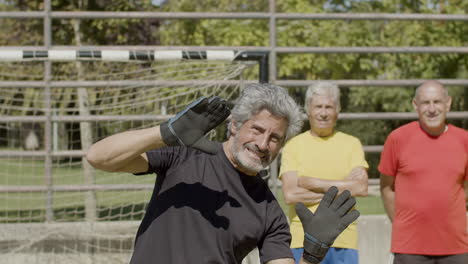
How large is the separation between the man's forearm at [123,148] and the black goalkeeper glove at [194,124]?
5cm

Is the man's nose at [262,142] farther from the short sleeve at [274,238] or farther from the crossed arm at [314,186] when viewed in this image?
the crossed arm at [314,186]

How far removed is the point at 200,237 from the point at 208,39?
1215 cm

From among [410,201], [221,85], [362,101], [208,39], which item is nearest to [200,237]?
[410,201]

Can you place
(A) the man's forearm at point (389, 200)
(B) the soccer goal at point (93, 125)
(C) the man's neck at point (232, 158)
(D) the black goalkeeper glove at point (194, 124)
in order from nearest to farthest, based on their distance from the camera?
(D) the black goalkeeper glove at point (194, 124) < (C) the man's neck at point (232, 158) < (A) the man's forearm at point (389, 200) < (B) the soccer goal at point (93, 125)

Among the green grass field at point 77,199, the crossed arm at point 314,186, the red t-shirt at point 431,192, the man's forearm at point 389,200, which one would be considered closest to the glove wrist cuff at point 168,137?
the crossed arm at point 314,186

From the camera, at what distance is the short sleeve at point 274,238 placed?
10.2ft

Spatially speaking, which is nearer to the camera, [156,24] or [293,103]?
[293,103]

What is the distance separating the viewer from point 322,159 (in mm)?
4906

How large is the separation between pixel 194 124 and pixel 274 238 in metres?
0.73

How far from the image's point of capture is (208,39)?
14867mm

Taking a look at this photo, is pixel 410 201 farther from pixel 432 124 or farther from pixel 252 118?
pixel 252 118

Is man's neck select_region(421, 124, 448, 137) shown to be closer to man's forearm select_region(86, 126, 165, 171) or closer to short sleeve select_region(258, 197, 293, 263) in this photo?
short sleeve select_region(258, 197, 293, 263)

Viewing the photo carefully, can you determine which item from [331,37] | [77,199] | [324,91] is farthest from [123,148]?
[331,37]

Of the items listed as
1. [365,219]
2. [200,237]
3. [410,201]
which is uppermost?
[200,237]
